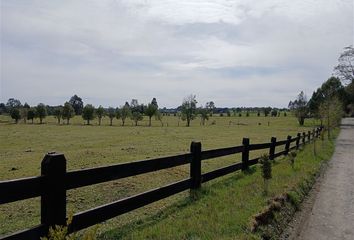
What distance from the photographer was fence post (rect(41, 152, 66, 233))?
169 inches

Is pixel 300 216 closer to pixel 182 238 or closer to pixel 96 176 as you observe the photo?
pixel 182 238

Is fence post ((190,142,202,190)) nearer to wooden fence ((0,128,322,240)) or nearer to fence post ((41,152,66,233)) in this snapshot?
wooden fence ((0,128,322,240))

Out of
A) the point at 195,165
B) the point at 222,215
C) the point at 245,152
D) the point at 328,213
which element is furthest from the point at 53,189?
the point at 245,152

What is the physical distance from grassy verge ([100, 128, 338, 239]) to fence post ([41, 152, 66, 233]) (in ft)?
4.33

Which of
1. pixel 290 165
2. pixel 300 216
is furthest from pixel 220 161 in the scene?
pixel 300 216

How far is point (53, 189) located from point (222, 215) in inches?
140

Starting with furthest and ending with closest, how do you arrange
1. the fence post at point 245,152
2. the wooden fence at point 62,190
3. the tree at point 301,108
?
the tree at point 301,108 < the fence post at point 245,152 < the wooden fence at point 62,190

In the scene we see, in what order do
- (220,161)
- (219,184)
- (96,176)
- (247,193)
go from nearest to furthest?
(96,176) < (247,193) < (219,184) < (220,161)

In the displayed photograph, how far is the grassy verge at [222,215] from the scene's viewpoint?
589 centimetres

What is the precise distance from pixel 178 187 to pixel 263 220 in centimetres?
177

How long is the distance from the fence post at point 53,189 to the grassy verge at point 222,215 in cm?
132

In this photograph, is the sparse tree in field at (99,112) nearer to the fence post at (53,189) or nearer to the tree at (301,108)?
the tree at (301,108)

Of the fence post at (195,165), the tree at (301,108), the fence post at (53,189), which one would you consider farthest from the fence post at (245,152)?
the tree at (301,108)

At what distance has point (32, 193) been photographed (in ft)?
13.4
